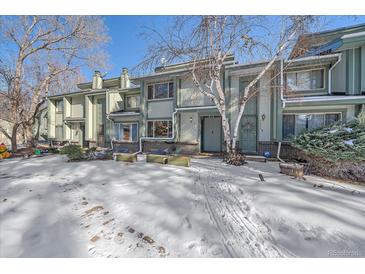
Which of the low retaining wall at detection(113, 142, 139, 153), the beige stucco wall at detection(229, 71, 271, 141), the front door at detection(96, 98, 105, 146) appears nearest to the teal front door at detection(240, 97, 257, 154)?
the beige stucco wall at detection(229, 71, 271, 141)

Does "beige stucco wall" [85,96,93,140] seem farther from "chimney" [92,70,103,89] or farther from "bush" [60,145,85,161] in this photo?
"bush" [60,145,85,161]

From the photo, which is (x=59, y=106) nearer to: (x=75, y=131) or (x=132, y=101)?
(x=75, y=131)

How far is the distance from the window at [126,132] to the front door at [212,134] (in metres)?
5.59

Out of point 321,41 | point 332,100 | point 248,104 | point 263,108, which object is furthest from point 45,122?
point 321,41

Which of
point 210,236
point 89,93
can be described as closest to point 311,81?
point 210,236

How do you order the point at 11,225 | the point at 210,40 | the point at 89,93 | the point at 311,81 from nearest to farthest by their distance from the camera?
the point at 11,225
the point at 210,40
the point at 311,81
the point at 89,93

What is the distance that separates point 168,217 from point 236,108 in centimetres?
823

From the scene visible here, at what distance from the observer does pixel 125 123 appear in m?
14.5

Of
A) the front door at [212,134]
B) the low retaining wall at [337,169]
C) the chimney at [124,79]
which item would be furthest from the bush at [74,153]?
the low retaining wall at [337,169]

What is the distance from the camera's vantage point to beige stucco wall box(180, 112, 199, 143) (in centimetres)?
1162

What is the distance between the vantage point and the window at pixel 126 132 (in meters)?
14.1

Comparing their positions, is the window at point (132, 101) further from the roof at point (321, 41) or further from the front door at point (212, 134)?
the roof at point (321, 41)
